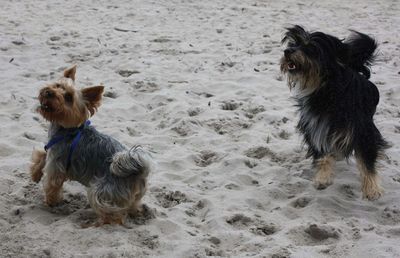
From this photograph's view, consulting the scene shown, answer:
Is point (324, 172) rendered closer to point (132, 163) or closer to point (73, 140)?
point (132, 163)

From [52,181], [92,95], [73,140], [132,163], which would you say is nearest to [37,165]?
[52,181]

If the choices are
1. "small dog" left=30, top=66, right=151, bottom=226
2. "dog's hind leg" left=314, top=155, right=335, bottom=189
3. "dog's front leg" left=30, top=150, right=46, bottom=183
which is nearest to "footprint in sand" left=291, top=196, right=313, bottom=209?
"dog's hind leg" left=314, top=155, right=335, bottom=189

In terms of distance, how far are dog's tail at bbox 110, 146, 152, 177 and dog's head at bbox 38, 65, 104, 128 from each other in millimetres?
433

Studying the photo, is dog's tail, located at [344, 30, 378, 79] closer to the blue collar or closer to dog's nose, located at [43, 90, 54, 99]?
the blue collar

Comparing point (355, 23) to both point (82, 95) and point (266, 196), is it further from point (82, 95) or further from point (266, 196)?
point (82, 95)

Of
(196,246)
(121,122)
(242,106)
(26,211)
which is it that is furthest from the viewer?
(242,106)

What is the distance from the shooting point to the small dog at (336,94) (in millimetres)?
4525

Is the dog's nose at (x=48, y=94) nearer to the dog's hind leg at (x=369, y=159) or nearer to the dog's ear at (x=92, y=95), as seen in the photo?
the dog's ear at (x=92, y=95)

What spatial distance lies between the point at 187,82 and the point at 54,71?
1835 millimetres

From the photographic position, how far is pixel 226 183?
194 inches

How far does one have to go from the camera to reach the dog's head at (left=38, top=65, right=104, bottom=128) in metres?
3.90

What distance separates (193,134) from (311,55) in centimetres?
182

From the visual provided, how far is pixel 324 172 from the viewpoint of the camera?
4988mm

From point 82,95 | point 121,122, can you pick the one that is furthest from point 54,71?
point 82,95
